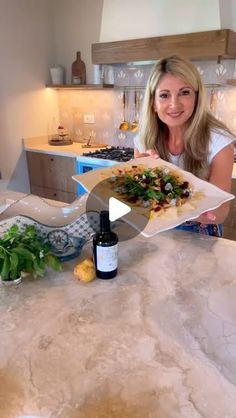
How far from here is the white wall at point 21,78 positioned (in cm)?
286

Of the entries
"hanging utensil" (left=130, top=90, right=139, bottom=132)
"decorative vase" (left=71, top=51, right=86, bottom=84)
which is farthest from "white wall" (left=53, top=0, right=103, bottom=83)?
"hanging utensil" (left=130, top=90, right=139, bottom=132)

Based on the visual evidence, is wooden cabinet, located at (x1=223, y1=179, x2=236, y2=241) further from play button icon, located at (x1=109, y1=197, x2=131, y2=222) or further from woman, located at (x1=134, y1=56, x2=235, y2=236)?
play button icon, located at (x1=109, y1=197, x2=131, y2=222)

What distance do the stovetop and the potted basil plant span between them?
177 cm

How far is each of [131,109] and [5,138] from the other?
3.97 feet

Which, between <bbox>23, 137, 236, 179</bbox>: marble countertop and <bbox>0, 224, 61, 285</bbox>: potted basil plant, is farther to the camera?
<bbox>23, 137, 236, 179</bbox>: marble countertop

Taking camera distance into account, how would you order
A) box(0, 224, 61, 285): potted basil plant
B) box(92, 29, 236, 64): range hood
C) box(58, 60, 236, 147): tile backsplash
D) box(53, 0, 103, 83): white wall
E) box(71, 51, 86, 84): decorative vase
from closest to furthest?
box(0, 224, 61, 285): potted basil plant < box(92, 29, 236, 64): range hood < box(58, 60, 236, 147): tile backsplash < box(53, 0, 103, 83): white wall < box(71, 51, 86, 84): decorative vase

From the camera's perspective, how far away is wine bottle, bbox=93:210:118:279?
2.70 ft

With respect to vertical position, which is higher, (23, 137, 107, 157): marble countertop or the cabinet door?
(23, 137, 107, 157): marble countertop

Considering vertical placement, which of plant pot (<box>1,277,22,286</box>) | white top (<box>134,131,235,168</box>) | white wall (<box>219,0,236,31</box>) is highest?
white wall (<box>219,0,236,31</box>)

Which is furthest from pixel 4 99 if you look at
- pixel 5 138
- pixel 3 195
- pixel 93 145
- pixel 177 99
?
pixel 177 99

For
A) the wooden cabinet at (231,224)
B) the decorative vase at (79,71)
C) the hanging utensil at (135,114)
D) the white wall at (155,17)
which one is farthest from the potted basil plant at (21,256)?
the decorative vase at (79,71)

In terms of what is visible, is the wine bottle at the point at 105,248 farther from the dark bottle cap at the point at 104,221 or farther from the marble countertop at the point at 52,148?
the marble countertop at the point at 52,148

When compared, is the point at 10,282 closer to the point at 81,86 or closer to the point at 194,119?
the point at 194,119

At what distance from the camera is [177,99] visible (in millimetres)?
1275
